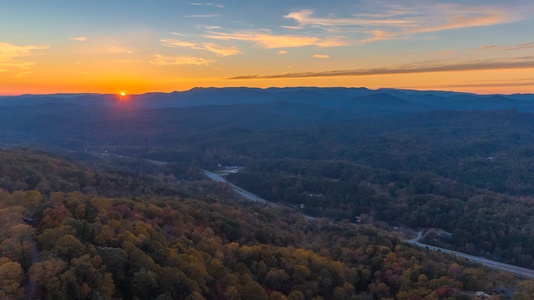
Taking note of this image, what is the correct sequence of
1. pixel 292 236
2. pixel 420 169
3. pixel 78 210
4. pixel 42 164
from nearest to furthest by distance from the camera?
pixel 78 210 < pixel 292 236 < pixel 42 164 < pixel 420 169

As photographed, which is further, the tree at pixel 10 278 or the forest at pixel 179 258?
the forest at pixel 179 258

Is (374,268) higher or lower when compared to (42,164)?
lower

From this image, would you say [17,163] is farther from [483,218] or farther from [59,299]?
[483,218]

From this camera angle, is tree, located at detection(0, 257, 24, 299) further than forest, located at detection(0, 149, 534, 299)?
No

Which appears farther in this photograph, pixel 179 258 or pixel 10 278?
pixel 179 258

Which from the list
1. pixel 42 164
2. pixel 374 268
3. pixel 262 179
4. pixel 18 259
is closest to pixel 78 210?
pixel 18 259

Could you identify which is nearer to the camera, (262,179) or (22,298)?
(22,298)

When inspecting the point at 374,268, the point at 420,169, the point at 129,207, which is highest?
the point at 129,207

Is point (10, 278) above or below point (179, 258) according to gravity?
above
